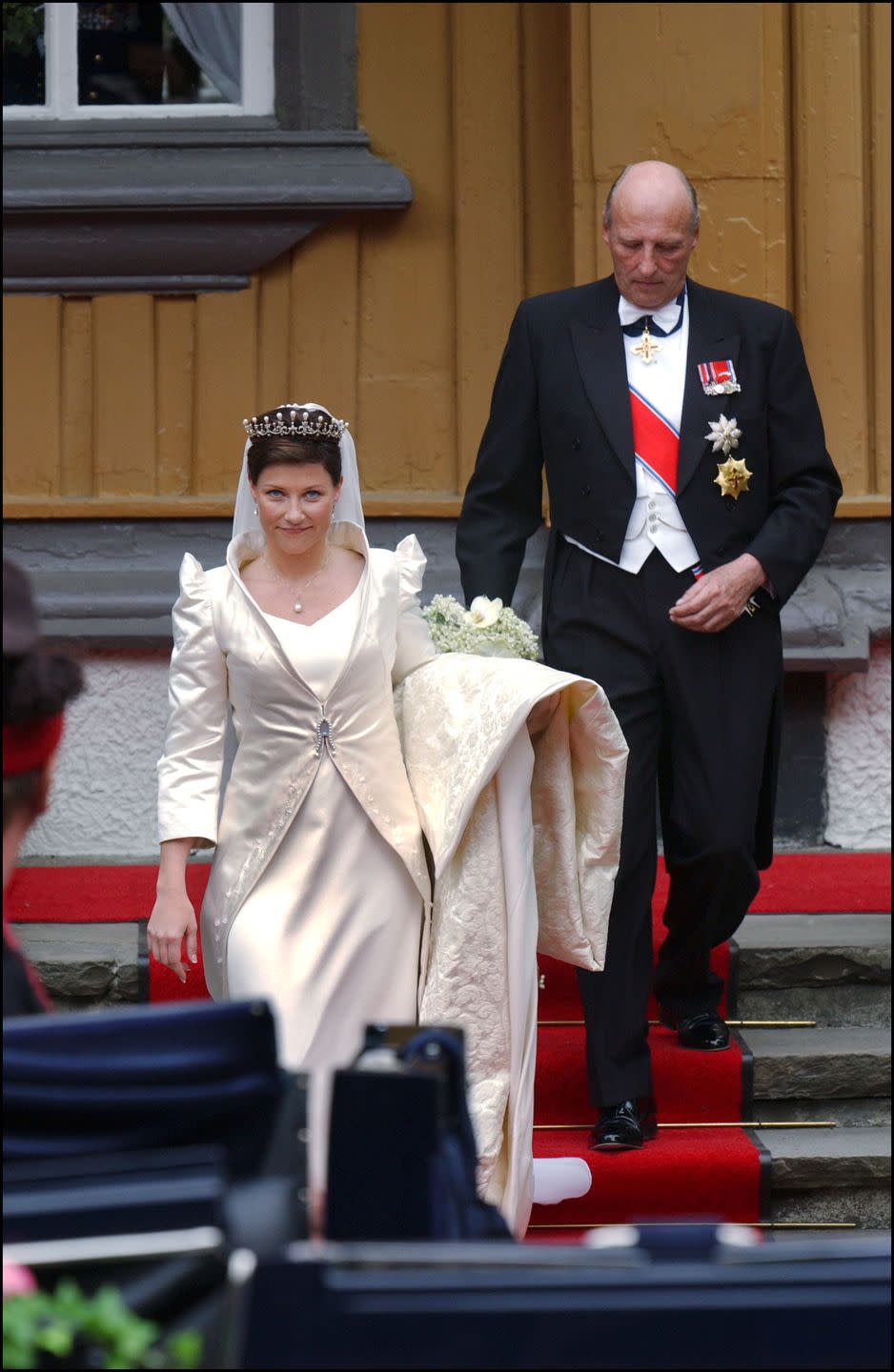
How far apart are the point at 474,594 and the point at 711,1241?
9.65 feet

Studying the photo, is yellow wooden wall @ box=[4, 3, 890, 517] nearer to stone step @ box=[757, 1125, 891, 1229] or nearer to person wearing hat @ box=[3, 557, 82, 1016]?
stone step @ box=[757, 1125, 891, 1229]

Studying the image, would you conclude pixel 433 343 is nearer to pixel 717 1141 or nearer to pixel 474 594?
pixel 474 594

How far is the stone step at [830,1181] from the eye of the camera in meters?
4.39

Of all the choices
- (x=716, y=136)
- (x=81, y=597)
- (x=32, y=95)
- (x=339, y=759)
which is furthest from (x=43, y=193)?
(x=339, y=759)

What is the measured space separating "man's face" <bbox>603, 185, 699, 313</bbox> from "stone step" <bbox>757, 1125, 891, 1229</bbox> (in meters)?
1.88

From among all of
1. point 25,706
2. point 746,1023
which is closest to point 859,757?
point 746,1023

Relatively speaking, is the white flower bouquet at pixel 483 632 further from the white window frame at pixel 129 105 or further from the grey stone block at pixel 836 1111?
the white window frame at pixel 129 105

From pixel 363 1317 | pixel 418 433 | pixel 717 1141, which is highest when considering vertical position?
pixel 418 433

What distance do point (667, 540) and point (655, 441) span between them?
0.22 meters

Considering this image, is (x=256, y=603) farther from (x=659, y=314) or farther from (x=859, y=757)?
(x=859, y=757)

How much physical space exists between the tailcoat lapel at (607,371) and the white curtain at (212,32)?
7.96 ft

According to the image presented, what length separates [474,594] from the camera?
4.43 metres

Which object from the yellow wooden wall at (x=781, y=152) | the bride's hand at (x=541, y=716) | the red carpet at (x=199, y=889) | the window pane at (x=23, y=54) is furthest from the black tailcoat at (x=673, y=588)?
the window pane at (x=23, y=54)

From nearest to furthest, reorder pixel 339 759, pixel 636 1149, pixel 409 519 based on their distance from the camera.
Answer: pixel 339 759
pixel 636 1149
pixel 409 519
